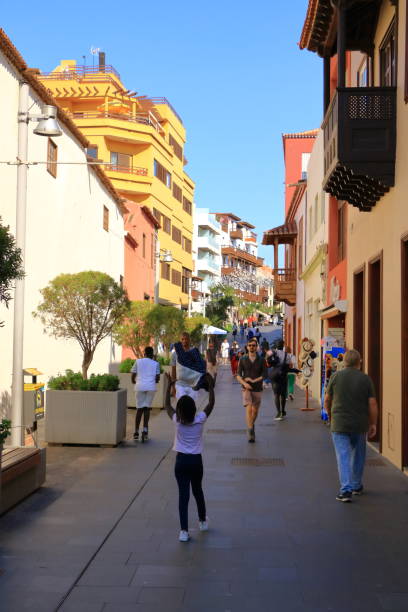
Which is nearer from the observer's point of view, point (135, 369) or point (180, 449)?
point (180, 449)

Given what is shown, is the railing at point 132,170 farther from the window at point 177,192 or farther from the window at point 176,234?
the window at point 176,234

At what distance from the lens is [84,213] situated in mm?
25047

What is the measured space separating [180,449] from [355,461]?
286 centimetres

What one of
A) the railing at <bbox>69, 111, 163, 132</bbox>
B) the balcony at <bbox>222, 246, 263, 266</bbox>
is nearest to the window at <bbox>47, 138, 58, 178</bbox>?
the railing at <bbox>69, 111, 163, 132</bbox>

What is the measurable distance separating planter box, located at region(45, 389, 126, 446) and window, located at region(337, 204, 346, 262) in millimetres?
9049

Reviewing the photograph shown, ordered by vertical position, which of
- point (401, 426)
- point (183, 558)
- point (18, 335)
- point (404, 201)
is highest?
point (404, 201)

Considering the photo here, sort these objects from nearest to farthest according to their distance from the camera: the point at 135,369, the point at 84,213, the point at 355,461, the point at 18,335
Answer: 1. the point at 355,461
2. the point at 18,335
3. the point at 135,369
4. the point at 84,213

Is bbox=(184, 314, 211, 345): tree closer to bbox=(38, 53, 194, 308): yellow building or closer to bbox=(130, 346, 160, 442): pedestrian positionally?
bbox=(38, 53, 194, 308): yellow building

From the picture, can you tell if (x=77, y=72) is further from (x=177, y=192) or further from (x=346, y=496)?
(x=346, y=496)

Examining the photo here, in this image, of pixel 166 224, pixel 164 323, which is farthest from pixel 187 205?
pixel 164 323

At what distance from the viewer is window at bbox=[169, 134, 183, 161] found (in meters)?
52.8

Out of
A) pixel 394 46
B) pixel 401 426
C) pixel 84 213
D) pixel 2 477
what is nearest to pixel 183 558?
pixel 2 477

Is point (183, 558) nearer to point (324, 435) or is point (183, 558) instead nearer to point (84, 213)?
point (324, 435)

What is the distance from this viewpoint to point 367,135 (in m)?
12.2
